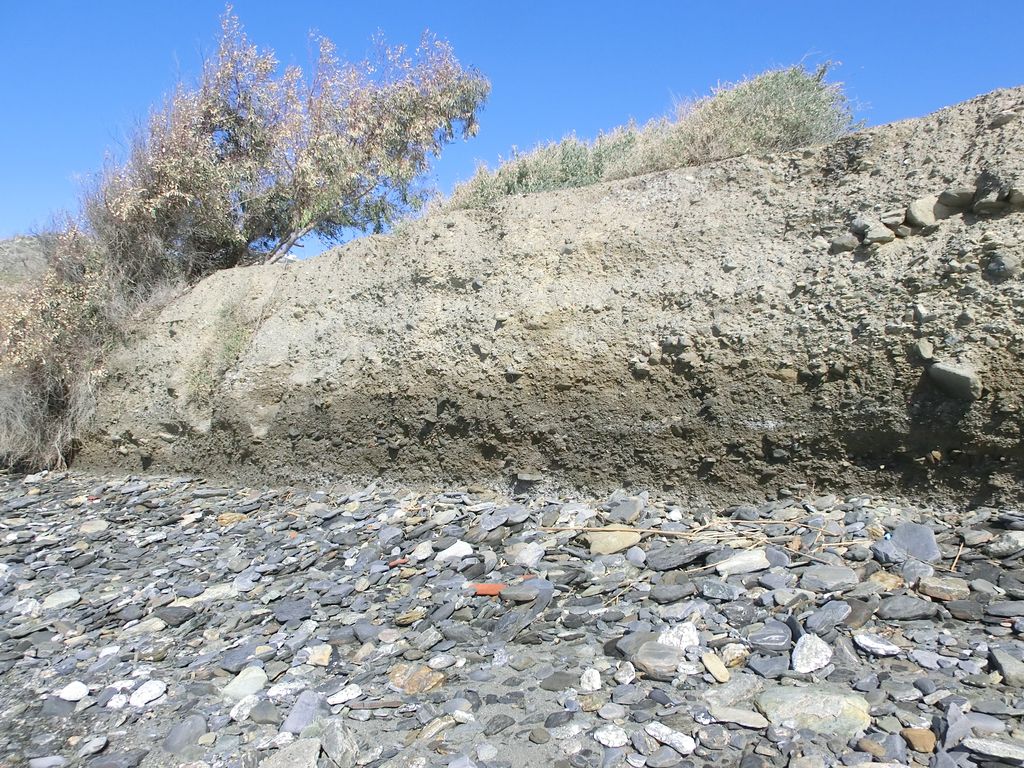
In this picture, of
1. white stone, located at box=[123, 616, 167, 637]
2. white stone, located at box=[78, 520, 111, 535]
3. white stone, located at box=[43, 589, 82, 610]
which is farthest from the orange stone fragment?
white stone, located at box=[78, 520, 111, 535]

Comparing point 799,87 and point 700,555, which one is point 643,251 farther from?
point 799,87

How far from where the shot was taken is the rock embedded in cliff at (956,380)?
353cm

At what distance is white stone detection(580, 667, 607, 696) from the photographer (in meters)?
2.69

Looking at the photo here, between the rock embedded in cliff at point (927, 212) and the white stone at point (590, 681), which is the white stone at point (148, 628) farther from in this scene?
the rock embedded in cliff at point (927, 212)

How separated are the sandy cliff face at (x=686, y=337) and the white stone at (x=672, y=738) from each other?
208cm

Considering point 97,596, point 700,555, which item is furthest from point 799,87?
point 97,596

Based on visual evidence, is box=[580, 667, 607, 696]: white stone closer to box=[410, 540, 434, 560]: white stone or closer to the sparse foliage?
A: box=[410, 540, 434, 560]: white stone

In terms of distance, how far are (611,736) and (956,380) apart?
250cm

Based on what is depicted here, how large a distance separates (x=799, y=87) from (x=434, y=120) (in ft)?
19.7

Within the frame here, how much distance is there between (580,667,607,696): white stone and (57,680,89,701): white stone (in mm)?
2303

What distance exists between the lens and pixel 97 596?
15.0ft

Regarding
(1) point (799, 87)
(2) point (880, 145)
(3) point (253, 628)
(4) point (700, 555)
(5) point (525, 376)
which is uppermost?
(1) point (799, 87)

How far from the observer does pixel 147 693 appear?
3.20 metres

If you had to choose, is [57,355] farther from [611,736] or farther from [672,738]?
[672,738]
